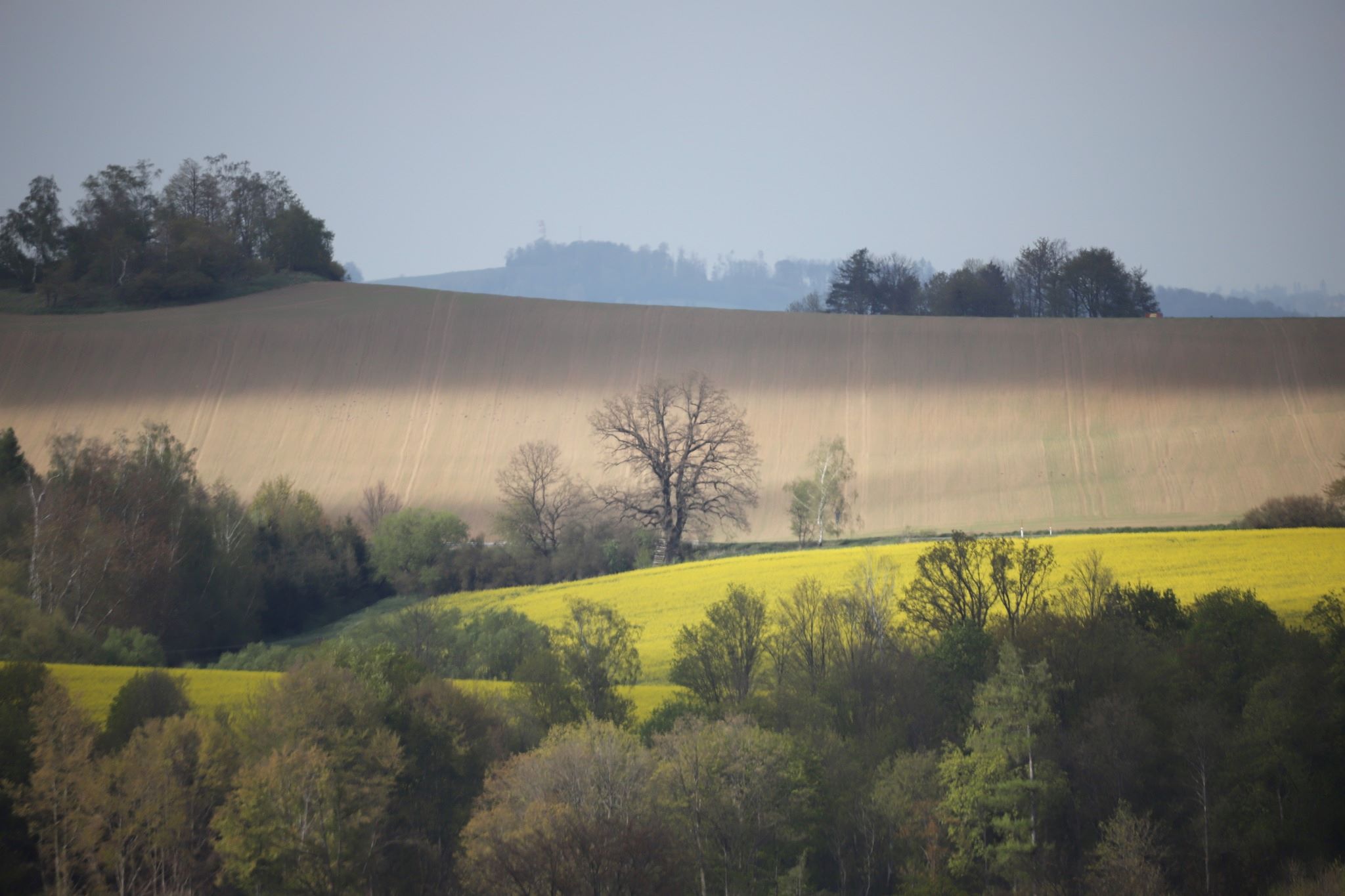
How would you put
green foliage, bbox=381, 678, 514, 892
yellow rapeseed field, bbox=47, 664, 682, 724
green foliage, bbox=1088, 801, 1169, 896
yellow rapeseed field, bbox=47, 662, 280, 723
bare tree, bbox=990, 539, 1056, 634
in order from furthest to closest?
bare tree, bbox=990, 539, 1056, 634
yellow rapeseed field, bbox=47, 664, 682, 724
yellow rapeseed field, bbox=47, 662, 280, 723
green foliage, bbox=381, 678, 514, 892
green foliage, bbox=1088, 801, 1169, 896

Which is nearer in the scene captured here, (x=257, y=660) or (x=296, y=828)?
(x=296, y=828)

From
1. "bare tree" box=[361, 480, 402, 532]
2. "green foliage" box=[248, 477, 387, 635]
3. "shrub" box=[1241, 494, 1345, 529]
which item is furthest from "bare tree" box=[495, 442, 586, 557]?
"shrub" box=[1241, 494, 1345, 529]

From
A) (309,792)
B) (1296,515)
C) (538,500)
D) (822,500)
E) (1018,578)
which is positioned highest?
(1296,515)

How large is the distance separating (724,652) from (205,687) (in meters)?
11.9

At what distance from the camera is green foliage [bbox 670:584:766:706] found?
2594 cm

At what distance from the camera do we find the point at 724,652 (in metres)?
26.6

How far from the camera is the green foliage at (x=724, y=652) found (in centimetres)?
2594

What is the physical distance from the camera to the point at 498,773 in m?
20.6

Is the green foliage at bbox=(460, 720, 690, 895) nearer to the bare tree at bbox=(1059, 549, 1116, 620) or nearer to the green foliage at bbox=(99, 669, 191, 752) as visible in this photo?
the green foliage at bbox=(99, 669, 191, 752)

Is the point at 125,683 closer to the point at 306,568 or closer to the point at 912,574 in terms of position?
the point at 912,574

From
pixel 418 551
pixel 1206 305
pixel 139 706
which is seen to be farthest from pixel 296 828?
pixel 1206 305

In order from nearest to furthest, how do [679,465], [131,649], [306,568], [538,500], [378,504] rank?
1. [131,649]
2. [306,568]
3. [679,465]
4. [538,500]
5. [378,504]

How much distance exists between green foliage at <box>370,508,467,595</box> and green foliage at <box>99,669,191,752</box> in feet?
81.4

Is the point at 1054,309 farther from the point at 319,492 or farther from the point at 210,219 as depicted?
the point at 210,219
